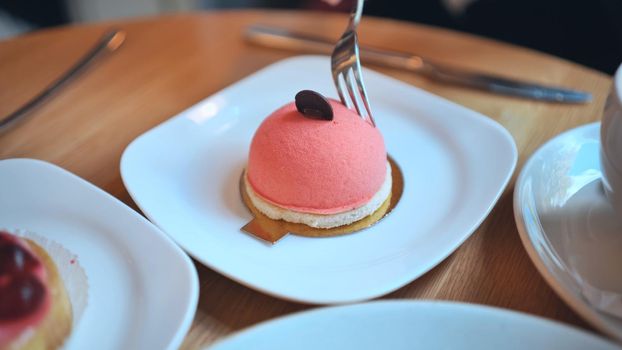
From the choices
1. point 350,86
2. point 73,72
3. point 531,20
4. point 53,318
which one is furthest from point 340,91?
point 531,20

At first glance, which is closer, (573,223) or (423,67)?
(573,223)

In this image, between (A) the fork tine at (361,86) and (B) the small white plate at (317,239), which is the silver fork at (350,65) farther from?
(B) the small white plate at (317,239)

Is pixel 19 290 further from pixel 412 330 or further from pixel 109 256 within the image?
pixel 412 330

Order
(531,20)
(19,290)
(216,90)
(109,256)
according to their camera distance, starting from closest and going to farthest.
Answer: (19,290), (109,256), (216,90), (531,20)

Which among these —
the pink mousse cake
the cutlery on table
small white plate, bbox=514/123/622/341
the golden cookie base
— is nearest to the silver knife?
small white plate, bbox=514/123/622/341

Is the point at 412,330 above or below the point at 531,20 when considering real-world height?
above

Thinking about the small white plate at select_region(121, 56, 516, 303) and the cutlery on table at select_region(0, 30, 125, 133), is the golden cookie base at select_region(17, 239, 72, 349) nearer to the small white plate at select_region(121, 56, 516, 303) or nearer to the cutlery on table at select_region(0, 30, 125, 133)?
the small white plate at select_region(121, 56, 516, 303)

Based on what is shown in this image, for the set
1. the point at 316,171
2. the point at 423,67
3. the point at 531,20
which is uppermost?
the point at 316,171

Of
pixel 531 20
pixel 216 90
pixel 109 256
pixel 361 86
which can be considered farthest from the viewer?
pixel 531 20
